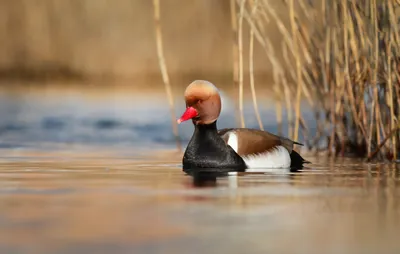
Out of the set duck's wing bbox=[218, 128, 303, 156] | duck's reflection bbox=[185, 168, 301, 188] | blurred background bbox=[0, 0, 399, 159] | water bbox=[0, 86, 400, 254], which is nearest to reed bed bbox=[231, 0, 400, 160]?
blurred background bbox=[0, 0, 399, 159]

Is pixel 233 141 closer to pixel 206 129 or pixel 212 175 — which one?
pixel 206 129

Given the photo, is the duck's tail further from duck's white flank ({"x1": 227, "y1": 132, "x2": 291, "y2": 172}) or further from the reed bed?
the reed bed

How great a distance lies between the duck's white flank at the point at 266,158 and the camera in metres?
8.46

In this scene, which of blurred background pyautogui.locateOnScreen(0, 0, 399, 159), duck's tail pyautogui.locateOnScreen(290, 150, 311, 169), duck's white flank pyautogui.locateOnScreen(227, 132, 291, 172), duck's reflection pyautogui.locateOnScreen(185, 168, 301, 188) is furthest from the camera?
blurred background pyautogui.locateOnScreen(0, 0, 399, 159)

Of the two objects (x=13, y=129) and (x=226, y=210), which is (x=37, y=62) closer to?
(x=13, y=129)

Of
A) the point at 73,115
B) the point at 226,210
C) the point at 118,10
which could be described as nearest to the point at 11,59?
the point at 118,10

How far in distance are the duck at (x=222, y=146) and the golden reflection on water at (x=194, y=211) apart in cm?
26

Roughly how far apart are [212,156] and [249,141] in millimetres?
342

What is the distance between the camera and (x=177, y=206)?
586cm

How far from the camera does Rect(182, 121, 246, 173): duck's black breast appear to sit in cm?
834

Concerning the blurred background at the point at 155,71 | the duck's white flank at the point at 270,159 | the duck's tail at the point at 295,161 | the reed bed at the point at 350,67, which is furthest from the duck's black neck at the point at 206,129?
the blurred background at the point at 155,71

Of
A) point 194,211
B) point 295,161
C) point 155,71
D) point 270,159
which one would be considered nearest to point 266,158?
point 270,159

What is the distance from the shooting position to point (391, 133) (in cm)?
873

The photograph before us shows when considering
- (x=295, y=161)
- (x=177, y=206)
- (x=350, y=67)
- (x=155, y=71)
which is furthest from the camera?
(x=155, y=71)
